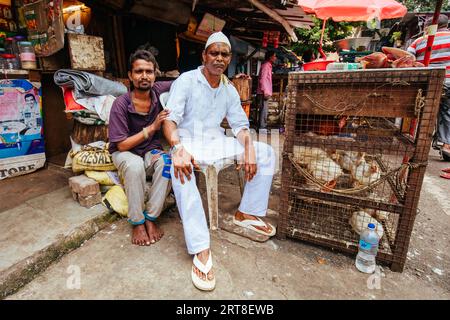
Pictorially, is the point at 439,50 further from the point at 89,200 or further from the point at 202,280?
the point at 89,200

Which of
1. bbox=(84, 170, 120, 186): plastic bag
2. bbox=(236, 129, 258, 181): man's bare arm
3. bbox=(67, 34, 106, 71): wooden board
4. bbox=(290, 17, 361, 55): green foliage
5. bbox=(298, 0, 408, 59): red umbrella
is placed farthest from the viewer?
bbox=(290, 17, 361, 55): green foliage

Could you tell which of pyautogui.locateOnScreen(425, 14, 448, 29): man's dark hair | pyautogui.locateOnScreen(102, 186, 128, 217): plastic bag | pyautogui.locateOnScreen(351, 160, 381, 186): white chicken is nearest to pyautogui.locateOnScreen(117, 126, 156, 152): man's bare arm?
pyautogui.locateOnScreen(102, 186, 128, 217): plastic bag

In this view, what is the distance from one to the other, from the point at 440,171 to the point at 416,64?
3426mm

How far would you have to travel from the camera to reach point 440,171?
14.7ft

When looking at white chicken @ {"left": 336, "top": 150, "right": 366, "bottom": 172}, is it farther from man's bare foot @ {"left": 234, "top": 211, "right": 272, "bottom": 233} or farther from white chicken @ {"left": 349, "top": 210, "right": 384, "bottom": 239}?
man's bare foot @ {"left": 234, "top": 211, "right": 272, "bottom": 233}

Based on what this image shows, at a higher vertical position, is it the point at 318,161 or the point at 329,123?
the point at 329,123

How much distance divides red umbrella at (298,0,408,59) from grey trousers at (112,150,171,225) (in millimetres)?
4173

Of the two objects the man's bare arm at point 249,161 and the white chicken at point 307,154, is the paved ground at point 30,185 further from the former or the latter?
the white chicken at point 307,154

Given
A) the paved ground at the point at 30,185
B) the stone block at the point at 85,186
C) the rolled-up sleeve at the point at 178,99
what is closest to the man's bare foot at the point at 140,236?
the stone block at the point at 85,186

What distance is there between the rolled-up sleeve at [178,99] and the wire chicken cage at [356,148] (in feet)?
3.18

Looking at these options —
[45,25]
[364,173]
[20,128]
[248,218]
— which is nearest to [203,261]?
[248,218]

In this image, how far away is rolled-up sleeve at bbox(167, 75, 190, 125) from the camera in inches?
93.7
